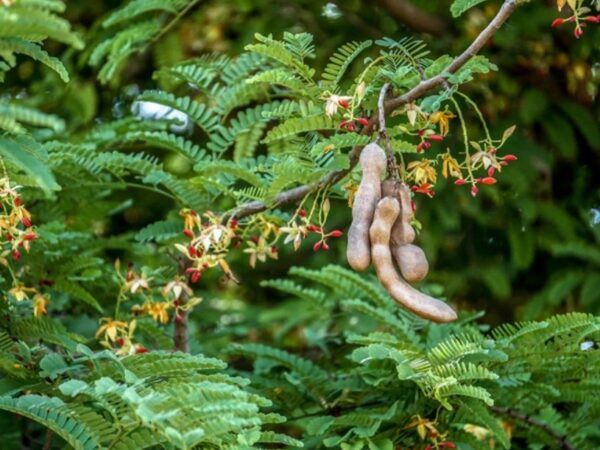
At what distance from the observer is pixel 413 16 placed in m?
3.92

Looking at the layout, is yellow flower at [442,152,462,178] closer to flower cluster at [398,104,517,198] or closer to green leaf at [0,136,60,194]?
flower cluster at [398,104,517,198]

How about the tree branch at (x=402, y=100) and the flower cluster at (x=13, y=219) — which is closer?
the tree branch at (x=402, y=100)

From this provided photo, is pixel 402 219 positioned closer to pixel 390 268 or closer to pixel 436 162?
pixel 390 268

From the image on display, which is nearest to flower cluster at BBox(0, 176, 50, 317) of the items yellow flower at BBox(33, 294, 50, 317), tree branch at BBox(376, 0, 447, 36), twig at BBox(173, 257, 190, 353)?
yellow flower at BBox(33, 294, 50, 317)

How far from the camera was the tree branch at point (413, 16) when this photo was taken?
3928 millimetres

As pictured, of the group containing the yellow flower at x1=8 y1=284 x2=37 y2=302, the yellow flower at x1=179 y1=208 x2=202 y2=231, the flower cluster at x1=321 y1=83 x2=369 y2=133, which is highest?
the flower cluster at x1=321 y1=83 x2=369 y2=133

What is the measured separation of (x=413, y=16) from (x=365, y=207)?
2.28 metres

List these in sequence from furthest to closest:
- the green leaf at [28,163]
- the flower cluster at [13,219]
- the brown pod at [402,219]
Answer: the flower cluster at [13,219]
the brown pod at [402,219]
the green leaf at [28,163]

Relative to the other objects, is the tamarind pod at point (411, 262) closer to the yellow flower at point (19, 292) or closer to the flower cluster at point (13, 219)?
the flower cluster at point (13, 219)

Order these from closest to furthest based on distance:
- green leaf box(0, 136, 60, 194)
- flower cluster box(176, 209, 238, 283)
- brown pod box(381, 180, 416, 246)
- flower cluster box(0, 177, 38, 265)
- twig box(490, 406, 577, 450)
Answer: green leaf box(0, 136, 60, 194) < brown pod box(381, 180, 416, 246) < flower cluster box(0, 177, 38, 265) < flower cluster box(176, 209, 238, 283) < twig box(490, 406, 577, 450)

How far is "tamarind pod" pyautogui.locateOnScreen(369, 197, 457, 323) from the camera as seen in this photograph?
173cm

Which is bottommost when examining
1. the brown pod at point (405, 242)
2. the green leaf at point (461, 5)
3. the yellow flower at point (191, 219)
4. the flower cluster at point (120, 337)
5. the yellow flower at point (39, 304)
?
the flower cluster at point (120, 337)

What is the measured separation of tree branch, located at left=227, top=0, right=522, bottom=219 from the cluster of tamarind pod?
0.18 meters

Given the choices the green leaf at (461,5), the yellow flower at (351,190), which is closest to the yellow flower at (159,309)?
the yellow flower at (351,190)
